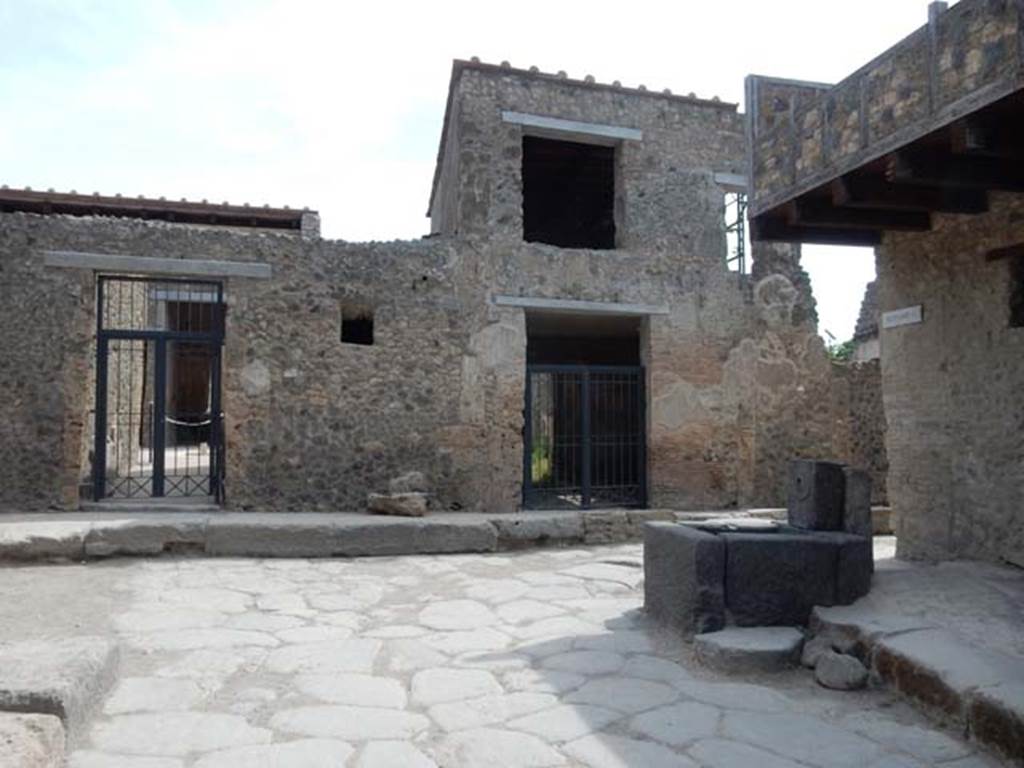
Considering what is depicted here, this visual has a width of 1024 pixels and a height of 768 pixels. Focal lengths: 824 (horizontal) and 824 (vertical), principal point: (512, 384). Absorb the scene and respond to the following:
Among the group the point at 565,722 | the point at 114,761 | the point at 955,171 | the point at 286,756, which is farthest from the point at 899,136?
the point at 114,761

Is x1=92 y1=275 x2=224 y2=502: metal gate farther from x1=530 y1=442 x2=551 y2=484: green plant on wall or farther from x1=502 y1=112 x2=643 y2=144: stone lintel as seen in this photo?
x1=530 y1=442 x2=551 y2=484: green plant on wall

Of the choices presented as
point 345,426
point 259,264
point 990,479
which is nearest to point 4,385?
point 259,264

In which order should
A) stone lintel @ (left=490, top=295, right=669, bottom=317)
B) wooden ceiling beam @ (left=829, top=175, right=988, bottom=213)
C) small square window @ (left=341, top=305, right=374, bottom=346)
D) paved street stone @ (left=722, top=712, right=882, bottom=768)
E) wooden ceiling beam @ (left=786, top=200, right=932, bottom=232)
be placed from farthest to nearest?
stone lintel @ (left=490, top=295, right=669, bottom=317)
small square window @ (left=341, top=305, right=374, bottom=346)
wooden ceiling beam @ (left=786, top=200, right=932, bottom=232)
wooden ceiling beam @ (left=829, top=175, right=988, bottom=213)
paved street stone @ (left=722, top=712, right=882, bottom=768)

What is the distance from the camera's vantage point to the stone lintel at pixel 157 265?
28.1ft

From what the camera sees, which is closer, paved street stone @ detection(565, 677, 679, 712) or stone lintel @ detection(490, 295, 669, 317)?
paved street stone @ detection(565, 677, 679, 712)

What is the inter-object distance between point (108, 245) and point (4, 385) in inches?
69.2

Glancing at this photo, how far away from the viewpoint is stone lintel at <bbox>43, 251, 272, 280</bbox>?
8.57 metres

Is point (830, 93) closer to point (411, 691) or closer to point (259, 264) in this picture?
point (411, 691)

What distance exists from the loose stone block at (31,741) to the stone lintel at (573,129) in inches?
371

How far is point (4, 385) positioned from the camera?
27.5ft

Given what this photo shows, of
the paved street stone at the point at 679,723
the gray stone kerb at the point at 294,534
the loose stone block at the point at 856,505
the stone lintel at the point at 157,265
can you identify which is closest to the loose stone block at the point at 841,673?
the paved street stone at the point at 679,723

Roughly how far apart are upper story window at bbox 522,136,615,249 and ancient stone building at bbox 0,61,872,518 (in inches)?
5.6

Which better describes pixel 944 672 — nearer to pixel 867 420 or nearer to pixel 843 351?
pixel 867 420

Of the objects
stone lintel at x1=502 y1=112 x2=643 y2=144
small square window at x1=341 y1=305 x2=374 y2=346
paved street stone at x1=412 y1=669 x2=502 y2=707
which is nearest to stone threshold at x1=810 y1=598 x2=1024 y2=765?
paved street stone at x1=412 y1=669 x2=502 y2=707
